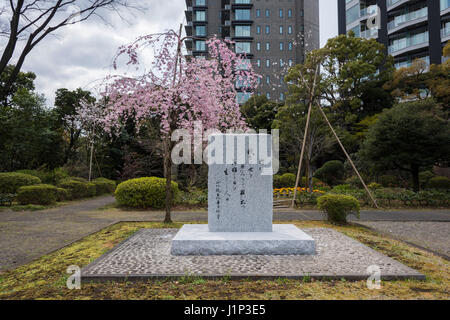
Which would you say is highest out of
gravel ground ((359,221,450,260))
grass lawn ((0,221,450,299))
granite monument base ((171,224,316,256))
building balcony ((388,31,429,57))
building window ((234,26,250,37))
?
building window ((234,26,250,37))

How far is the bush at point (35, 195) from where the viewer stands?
12664 millimetres

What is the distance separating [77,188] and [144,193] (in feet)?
21.0

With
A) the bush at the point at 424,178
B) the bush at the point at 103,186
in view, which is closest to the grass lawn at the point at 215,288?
the bush at the point at 424,178

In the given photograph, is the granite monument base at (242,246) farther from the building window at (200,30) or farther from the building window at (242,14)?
the building window at (200,30)

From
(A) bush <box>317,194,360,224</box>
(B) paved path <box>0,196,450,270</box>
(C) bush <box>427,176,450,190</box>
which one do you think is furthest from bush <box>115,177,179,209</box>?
(C) bush <box>427,176,450,190</box>

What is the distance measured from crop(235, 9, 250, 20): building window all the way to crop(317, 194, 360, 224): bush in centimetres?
3498

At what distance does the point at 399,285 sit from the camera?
3.69 metres

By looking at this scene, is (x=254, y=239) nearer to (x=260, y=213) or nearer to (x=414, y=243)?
(x=260, y=213)

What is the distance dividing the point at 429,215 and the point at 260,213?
751 centimetres

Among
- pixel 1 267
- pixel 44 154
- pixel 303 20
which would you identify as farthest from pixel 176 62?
pixel 303 20

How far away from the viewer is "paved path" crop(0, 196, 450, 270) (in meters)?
5.62

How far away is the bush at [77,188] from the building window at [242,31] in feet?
90.9

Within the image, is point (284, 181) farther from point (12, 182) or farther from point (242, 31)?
point (242, 31)

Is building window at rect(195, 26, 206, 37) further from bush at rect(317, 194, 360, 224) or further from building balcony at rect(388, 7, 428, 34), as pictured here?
bush at rect(317, 194, 360, 224)
